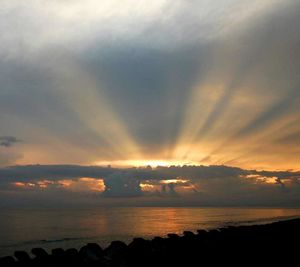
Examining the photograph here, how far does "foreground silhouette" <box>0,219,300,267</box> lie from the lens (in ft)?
48.9

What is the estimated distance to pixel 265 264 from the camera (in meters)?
16.1

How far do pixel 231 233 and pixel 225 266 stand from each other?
970cm

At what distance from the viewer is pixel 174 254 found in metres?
17.2

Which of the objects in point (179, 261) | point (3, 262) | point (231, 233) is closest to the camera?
point (3, 262)

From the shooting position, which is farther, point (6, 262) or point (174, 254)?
point (174, 254)

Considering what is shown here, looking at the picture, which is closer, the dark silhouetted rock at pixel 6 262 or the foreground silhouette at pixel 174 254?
the dark silhouetted rock at pixel 6 262

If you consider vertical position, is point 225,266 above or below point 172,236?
below

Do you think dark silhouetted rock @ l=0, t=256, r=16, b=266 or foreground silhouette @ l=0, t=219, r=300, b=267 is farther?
foreground silhouette @ l=0, t=219, r=300, b=267

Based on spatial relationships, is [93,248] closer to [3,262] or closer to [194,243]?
[3,262]

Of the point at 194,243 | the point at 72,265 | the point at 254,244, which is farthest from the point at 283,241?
the point at 72,265

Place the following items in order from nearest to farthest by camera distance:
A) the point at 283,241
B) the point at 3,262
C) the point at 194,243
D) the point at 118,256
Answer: the point at 3,262
the point at 118,256
the point at 194,243
the point at 283,241

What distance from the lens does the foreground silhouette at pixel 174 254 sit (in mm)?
14891

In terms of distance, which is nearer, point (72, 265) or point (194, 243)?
point (72, 265)

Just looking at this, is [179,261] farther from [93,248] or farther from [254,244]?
[254,244]
